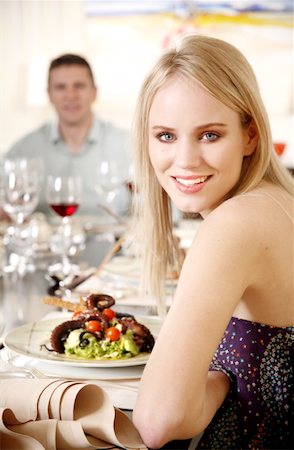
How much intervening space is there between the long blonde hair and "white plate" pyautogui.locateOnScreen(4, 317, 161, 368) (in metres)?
0.27

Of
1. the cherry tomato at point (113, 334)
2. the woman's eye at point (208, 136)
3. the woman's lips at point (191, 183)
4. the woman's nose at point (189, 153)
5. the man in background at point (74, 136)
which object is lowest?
the man in background at point (74, 136)

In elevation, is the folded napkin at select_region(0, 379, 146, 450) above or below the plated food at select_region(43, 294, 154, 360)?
above

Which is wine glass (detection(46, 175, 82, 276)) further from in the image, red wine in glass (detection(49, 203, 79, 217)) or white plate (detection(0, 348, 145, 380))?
white plate (detection(0, 348, 145, 380))

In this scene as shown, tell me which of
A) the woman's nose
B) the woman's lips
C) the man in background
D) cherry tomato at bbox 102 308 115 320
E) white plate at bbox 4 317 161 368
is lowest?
the man in background

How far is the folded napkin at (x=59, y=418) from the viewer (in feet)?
2.88

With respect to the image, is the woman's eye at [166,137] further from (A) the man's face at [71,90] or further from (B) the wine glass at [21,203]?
(A) the man's face at [71,90]

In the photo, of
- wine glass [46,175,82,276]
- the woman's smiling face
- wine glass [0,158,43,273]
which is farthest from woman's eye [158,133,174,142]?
wine glass [0,158,43,273]

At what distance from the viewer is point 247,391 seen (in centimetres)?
117

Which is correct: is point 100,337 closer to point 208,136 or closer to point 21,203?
point 208,136

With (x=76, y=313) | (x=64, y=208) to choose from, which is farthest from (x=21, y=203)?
(x=76, y=313)

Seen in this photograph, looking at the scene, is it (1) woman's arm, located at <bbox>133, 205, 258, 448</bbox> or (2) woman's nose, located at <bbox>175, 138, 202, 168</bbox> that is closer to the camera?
(1) woman's arm, located at <bbox>133, 205, 258, 448</bbox>

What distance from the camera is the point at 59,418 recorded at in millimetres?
920

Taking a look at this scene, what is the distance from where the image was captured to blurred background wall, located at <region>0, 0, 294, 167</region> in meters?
5.93

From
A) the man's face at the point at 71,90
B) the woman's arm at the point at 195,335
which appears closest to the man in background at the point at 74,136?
the man's face at the point at 71,90
